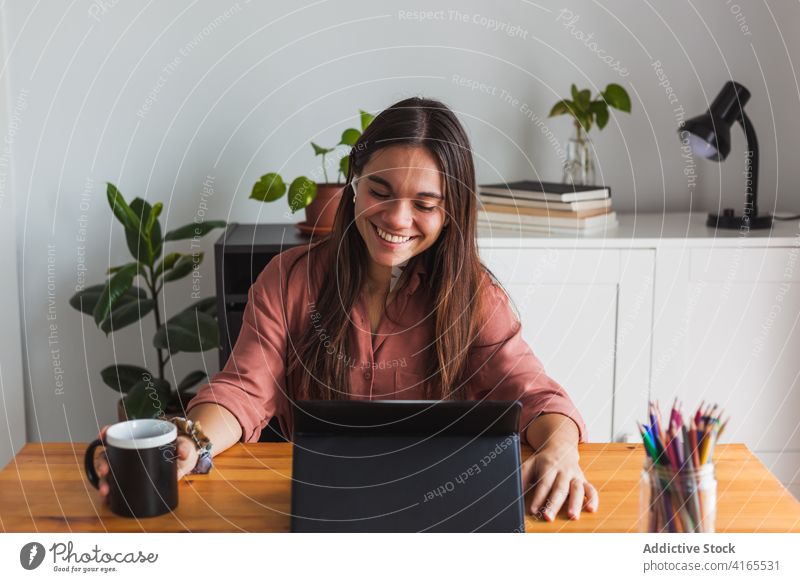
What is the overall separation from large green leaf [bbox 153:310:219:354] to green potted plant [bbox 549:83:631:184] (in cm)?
89

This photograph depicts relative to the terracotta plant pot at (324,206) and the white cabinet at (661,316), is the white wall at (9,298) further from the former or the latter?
the white cabinet at (661,316)

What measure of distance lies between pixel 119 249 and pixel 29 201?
239 mm

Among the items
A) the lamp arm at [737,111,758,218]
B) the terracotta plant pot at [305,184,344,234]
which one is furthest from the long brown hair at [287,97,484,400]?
the lamp arm at [737,111,758,218]

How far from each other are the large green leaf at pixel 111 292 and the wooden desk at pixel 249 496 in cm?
83

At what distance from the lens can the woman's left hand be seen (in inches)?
35.5

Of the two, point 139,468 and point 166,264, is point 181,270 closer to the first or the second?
point 166,264

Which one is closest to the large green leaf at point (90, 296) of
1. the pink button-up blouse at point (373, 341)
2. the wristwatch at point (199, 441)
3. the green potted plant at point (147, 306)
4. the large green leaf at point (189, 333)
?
the green potted plant at point (147, 306)

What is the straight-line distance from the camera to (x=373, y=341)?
4.47 feet

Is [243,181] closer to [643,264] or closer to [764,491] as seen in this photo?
[643,264]

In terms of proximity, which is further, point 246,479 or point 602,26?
point 602,26

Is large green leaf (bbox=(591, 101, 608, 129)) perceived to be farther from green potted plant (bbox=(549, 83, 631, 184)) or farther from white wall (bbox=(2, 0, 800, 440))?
white wall (bbox=(2, 0, 800, 440))
